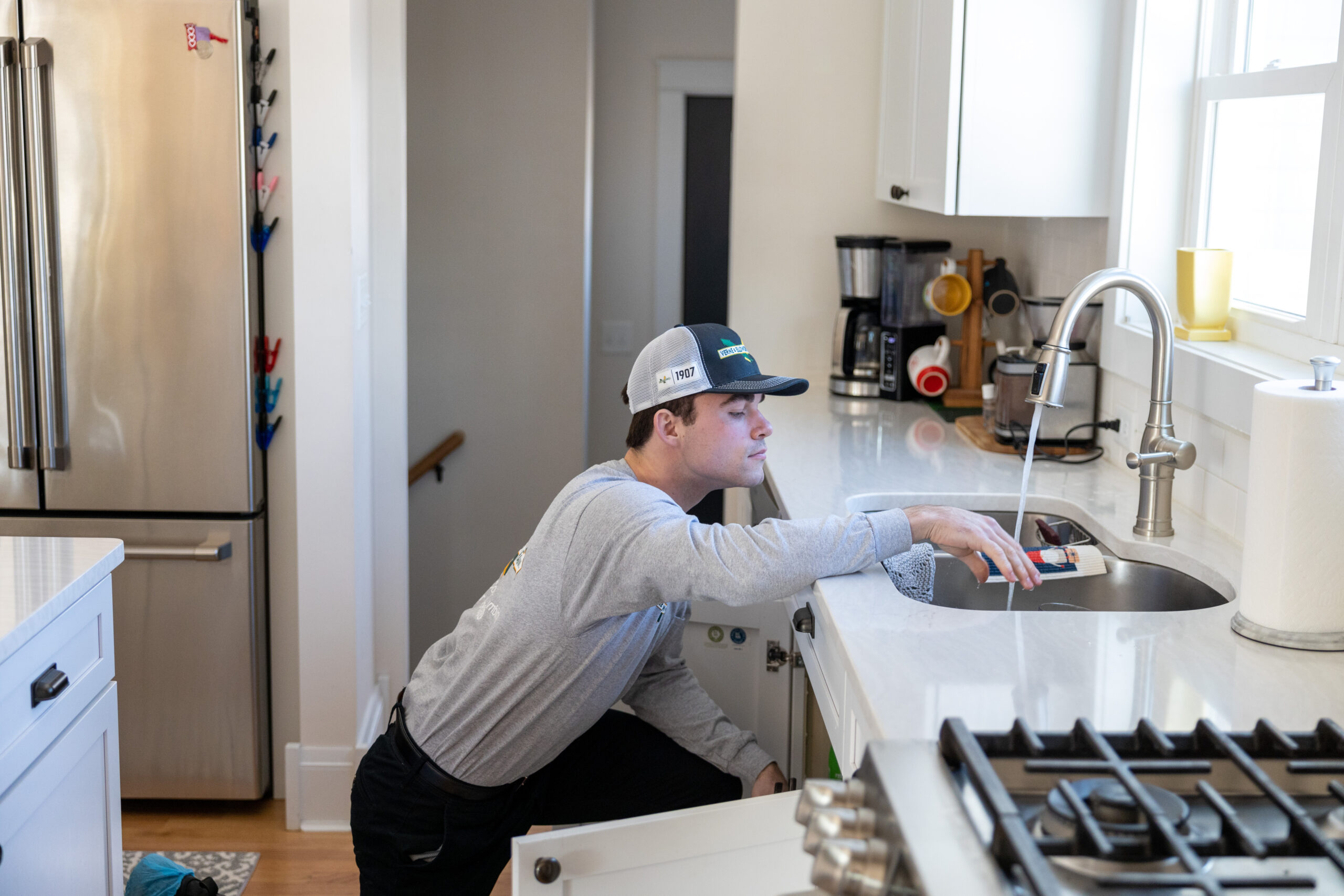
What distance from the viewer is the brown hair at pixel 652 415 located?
197 centimetres

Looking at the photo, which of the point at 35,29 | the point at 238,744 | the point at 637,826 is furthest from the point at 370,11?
the point at 637,826

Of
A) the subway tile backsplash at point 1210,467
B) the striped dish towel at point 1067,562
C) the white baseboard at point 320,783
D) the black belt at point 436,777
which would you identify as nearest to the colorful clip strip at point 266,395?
the white baseboard at point 320,783

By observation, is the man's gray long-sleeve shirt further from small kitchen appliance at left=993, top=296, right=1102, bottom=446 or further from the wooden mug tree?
the wooden mug tree

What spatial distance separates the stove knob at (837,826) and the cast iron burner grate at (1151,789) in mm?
89

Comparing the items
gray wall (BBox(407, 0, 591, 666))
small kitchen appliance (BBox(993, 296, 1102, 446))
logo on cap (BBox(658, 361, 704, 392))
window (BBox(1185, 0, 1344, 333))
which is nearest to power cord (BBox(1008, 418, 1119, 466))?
small kitchen appliance (BBox(993, 296, 1102, 446))

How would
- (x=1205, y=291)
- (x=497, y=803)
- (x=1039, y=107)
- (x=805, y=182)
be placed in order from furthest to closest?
(x=805, y=182)
(x=1039, y=107)
(x=1205, y=291)
(x=497, y=803)

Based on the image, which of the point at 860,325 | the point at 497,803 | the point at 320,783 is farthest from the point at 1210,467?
the point at 320,783

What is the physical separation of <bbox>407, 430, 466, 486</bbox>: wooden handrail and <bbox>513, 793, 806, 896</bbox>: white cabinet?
10.4ft

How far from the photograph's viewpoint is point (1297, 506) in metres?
1.40

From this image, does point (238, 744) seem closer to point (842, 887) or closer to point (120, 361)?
point (120, 361)

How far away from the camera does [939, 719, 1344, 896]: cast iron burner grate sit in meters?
0.85

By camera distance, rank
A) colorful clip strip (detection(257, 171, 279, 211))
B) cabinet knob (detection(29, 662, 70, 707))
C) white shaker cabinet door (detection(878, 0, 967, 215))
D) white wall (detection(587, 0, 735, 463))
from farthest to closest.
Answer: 1. white wall (detection(587, 0, 735, 463))
2. colorful clip strip (detection(257, 171, 279, 211))
3. white shaker cabinet door (detection(878, 0, 967, 215))
4. cabinet knob (detection(29, 662, 70, 707))

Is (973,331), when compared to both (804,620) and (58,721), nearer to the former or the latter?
(804,620)

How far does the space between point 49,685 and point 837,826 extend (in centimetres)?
140
